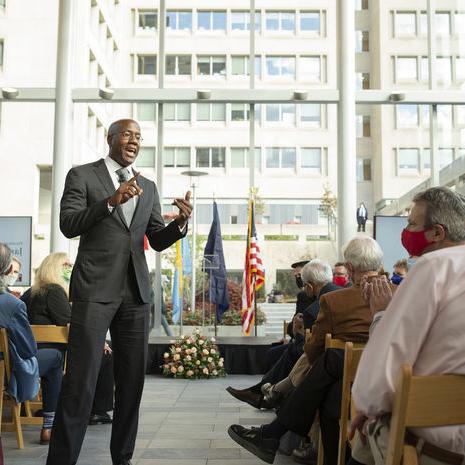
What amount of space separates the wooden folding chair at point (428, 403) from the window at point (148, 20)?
9161 millimetres

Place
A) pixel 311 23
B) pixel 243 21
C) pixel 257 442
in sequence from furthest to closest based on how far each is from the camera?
pixel 243 21 → pixel 311 23 → pixel 257 442

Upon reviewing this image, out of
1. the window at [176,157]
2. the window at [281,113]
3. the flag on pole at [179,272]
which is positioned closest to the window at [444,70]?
the window at [281,113]

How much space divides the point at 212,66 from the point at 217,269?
3037mm

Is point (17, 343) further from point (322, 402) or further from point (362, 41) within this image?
point (362, 41)

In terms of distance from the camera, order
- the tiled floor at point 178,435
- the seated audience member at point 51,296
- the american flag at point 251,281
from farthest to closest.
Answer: the american flag at point 251,281 → the seated audience member at point 51,296 → the tiled floor at point 178,435

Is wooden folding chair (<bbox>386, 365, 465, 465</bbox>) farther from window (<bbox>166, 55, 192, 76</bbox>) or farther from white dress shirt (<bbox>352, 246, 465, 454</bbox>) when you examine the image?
window (<bbox>166, 55, 192, 76</bbox>)

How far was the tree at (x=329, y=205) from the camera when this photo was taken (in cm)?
920

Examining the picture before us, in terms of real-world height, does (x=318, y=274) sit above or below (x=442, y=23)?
below

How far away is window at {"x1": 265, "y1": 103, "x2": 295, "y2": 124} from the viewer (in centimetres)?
941

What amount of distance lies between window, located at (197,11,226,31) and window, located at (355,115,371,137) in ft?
7.97

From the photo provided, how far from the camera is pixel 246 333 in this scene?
8.51 metres

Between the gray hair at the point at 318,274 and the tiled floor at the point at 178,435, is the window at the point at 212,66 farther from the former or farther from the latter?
the gray hair at the point at 318,274

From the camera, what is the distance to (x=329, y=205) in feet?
30.3

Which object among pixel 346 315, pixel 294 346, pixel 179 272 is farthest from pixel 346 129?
pixel 346 315
